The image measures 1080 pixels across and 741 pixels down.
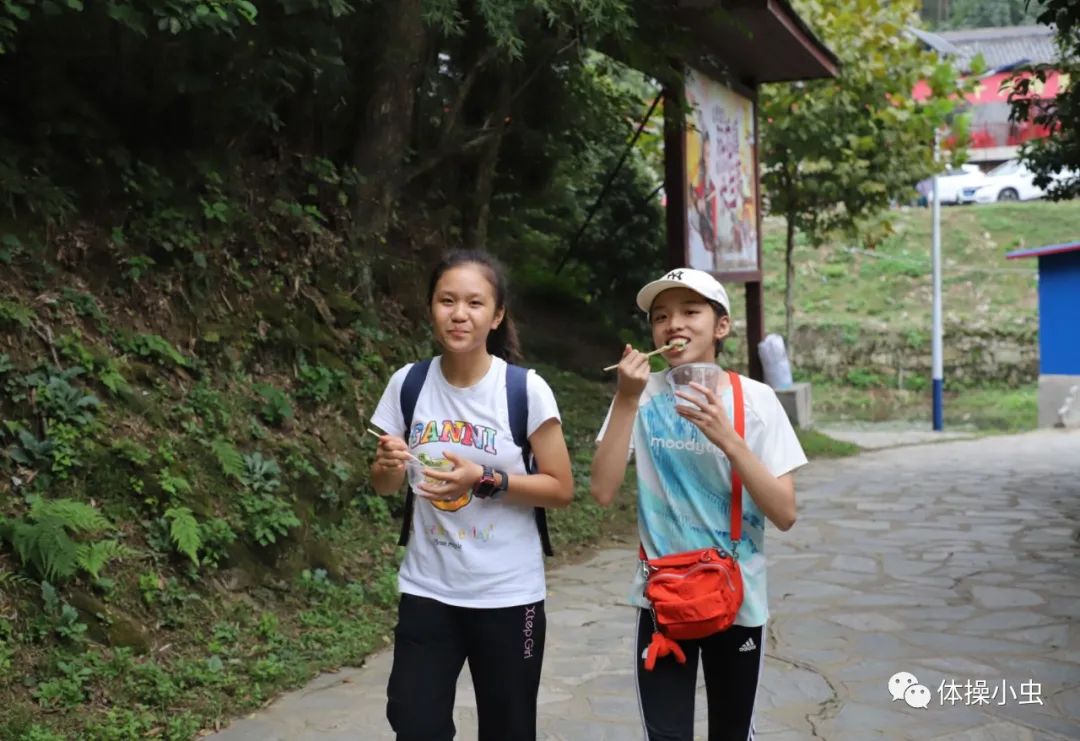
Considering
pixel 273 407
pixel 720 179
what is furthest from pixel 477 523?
pixel 720 179

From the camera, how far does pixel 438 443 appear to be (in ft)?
9.97

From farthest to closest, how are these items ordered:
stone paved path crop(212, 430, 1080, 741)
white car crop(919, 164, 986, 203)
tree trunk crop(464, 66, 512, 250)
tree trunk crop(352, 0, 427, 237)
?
white car crop(919, 164, 986, 203) → tree trunk crop(464, 66, 512, 250) → tree trunk crop(352, 0, 427, 237) → stone paved path crop(212, 430, 1080, 741)

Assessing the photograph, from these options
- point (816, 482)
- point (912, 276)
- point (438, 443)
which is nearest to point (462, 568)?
point (438, 443)

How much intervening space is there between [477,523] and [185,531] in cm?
272

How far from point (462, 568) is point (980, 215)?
1312 inches

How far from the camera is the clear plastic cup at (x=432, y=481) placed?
9.72ft

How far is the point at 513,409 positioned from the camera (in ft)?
10.0

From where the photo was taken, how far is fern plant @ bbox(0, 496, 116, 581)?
4.66 m

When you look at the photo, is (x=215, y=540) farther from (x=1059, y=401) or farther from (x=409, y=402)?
(x=1059, y=401)

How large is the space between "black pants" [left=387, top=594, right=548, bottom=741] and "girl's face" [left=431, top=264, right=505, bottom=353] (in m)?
0.68

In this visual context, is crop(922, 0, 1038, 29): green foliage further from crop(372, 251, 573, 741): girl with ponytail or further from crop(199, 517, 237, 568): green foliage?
crop(372, 251, 573, 741): girl with ponytail

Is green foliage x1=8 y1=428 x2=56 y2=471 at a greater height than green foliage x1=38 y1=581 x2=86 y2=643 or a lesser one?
greater

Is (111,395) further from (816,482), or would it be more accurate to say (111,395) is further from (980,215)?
(980,215)

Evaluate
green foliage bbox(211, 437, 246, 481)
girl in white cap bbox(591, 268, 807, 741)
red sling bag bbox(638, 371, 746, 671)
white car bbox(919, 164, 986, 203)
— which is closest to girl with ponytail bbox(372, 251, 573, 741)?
girl in white cap bbox(591, 268, 807, 741)
